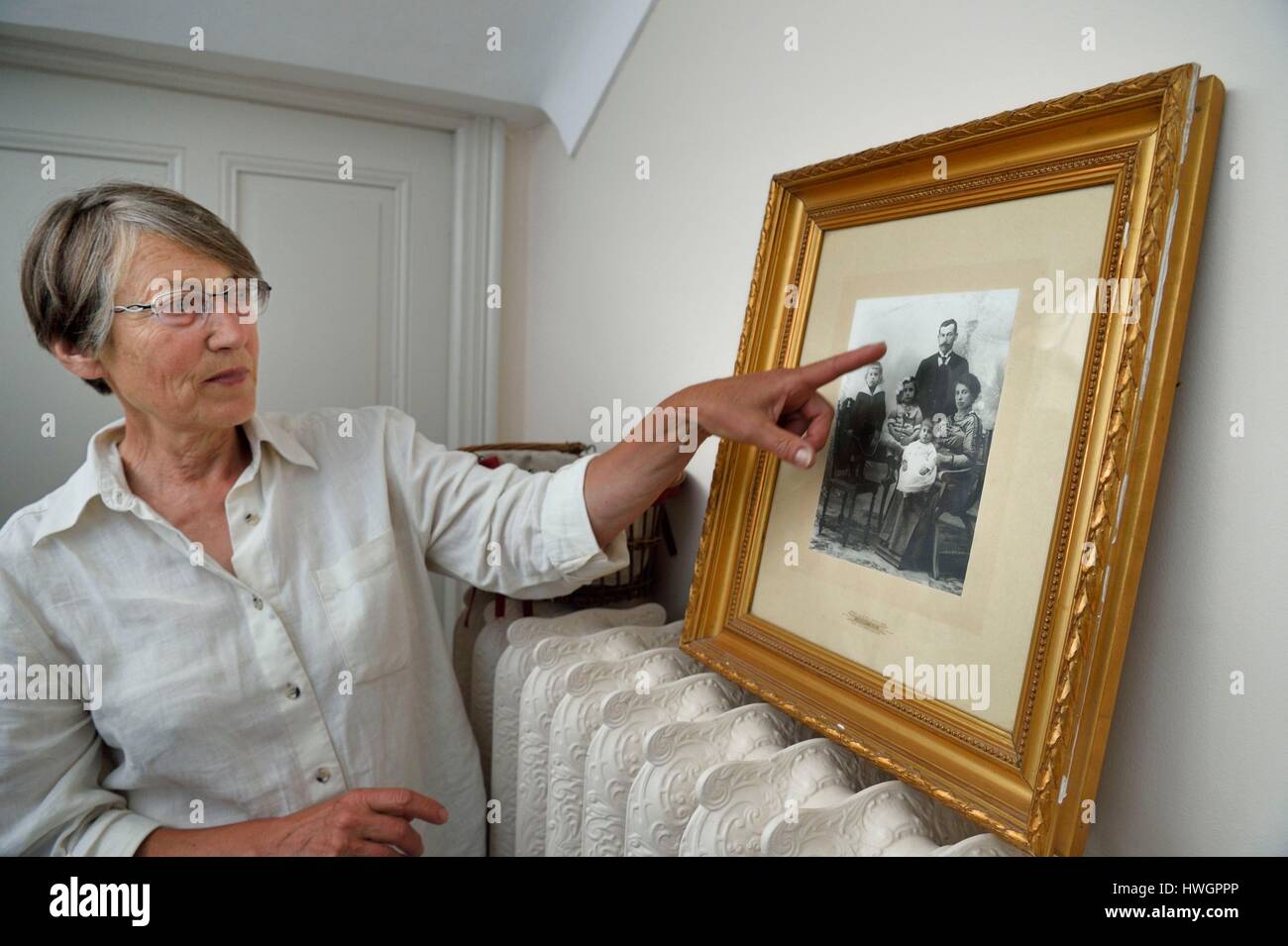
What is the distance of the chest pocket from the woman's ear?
0.37 metres

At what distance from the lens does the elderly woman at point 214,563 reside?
1017 mm

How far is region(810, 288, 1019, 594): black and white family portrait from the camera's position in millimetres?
849

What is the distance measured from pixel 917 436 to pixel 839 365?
0.12 meters

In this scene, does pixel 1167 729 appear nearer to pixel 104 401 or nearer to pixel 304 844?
pixel 304 844

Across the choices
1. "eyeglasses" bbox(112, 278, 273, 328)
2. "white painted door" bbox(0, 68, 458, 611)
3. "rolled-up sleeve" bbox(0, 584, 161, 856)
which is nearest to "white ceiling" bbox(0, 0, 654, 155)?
"white painted door" bbox(0, 68, 458, 611)

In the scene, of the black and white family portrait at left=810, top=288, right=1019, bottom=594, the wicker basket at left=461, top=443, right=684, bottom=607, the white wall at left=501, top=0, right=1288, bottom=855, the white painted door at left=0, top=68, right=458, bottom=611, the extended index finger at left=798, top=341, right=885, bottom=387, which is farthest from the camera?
the white painted door at left=0, top=68, right=458, bottom=611

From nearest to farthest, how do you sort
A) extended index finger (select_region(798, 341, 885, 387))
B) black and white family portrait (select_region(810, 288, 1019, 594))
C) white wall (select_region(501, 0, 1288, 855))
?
white wall (select_region(501, 0, 1288, 855)) < black and white family portrait (select_region(810, 288, 1019, 594)) < extended index finger (select_region(798, 341, 885, 387))

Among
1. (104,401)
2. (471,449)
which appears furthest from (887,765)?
(104,401)

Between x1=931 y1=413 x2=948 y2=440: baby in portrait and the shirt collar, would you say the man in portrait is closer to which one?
x1=931 y1=413 x2=948 y2=440: baby in portrait

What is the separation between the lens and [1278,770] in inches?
27.4

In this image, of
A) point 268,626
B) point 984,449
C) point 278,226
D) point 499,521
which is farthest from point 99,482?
point 278,226

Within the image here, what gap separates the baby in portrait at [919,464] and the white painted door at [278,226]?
1552mm

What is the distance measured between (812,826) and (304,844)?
61 centimetres

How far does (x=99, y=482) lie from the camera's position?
3.42 feet
